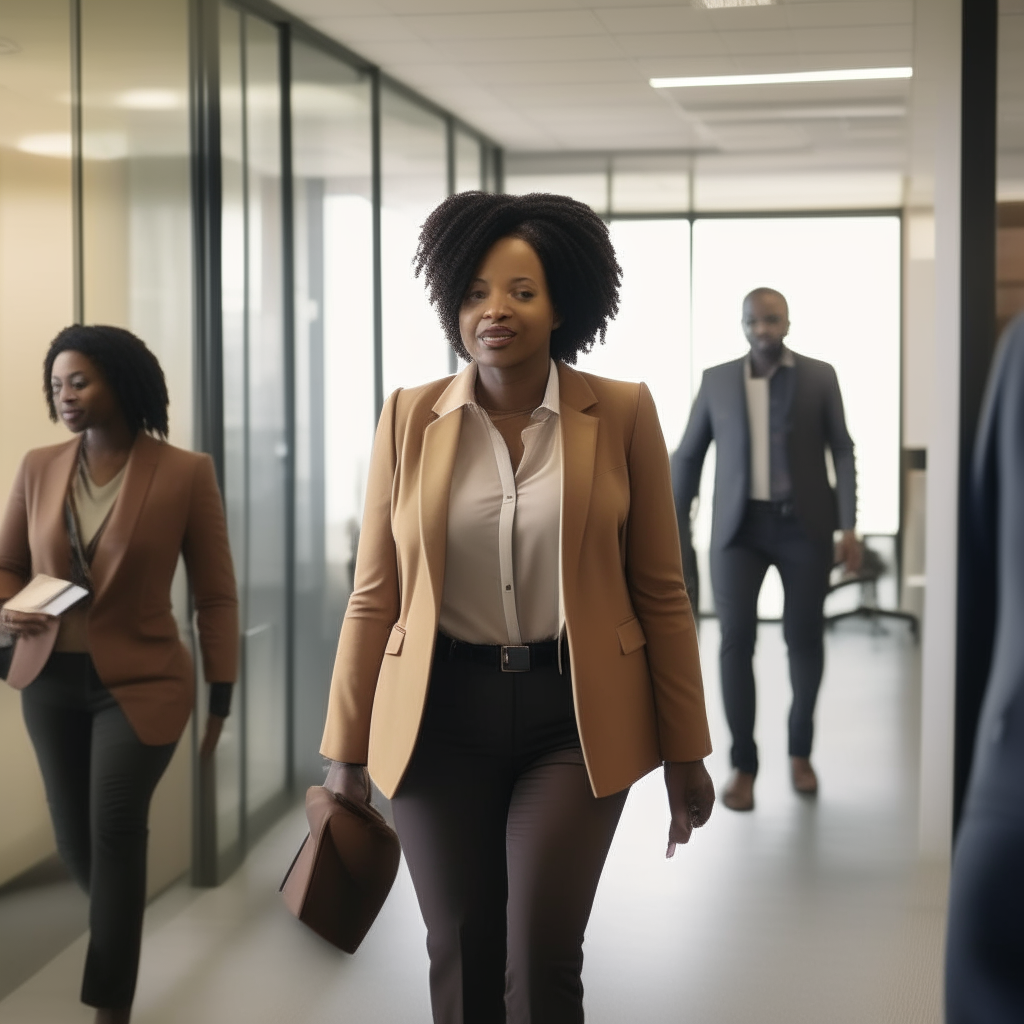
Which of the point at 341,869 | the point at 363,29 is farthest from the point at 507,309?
the point at 363,29

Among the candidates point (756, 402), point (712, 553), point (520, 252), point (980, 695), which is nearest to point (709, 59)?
point (756, 402)

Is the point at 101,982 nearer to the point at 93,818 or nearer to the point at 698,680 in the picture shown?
the point at 93,818

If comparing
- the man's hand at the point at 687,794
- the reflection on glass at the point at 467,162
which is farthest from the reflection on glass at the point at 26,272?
the reflection on glass at the point at 467,162

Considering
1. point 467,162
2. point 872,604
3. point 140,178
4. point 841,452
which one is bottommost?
point 872,604

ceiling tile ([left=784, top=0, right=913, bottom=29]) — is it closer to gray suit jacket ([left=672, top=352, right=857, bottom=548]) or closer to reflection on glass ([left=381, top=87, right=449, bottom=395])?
gray suit jacket ([left=672, top=352, right=857, bottom=548])

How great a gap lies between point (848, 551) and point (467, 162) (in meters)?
3.00

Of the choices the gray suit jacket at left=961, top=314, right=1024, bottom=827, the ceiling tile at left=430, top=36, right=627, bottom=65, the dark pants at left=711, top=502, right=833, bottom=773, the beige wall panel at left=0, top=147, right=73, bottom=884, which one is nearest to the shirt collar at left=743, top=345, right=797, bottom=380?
the dark pants at left=711, top=502, right=833, bottom=773

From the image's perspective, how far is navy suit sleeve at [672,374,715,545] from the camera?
508cm

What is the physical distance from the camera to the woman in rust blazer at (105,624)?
119 inches

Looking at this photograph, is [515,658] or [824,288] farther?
[824,288]

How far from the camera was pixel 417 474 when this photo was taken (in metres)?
2.24

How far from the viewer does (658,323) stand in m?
5.79

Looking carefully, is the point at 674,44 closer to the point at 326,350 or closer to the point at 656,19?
the point at 656,19

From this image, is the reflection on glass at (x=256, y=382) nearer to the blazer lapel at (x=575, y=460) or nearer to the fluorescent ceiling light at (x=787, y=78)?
A: the fluorescent ceiling light at (x=787, y=78)
